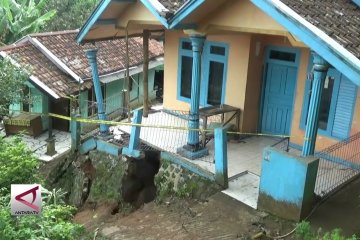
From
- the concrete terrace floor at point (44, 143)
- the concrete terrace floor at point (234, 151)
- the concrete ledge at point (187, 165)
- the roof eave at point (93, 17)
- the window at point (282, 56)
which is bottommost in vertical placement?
the concrete terrace floor at point (44, 143)

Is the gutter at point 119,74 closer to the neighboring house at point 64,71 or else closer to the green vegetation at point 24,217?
the neighboring house at point 64,71

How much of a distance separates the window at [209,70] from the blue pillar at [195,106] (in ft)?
7.27

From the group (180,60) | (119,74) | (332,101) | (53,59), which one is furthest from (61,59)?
(332,101)

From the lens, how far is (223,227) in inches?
280

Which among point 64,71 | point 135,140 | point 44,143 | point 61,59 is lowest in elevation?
point 44,143

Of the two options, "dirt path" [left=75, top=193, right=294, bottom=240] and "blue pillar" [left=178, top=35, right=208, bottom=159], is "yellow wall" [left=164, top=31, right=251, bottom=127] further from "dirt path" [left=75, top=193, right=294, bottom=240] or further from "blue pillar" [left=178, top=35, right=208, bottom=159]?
"dirt path" [left=75, top=193, right=294, bottom=240]

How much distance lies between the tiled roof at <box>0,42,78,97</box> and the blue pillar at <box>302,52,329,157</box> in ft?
35.5

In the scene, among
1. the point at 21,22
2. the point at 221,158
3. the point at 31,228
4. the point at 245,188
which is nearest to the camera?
the point at 31,228

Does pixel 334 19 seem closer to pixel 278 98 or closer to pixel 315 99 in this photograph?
pixel 315 99

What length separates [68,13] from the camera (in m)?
23.0

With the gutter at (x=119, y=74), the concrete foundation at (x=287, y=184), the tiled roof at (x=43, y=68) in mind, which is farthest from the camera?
the gutter at (x=119, y=74)

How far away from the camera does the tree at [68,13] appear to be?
2288cm

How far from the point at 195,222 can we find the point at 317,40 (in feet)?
12.4

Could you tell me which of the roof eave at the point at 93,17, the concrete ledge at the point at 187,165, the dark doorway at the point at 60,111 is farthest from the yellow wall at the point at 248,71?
the dark doorway at the point at 60,111
